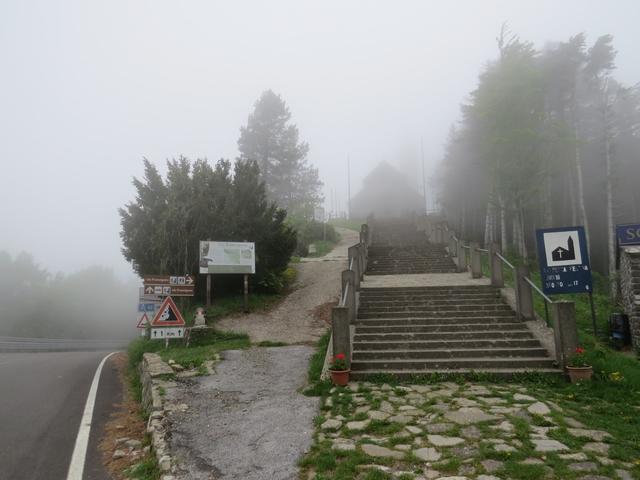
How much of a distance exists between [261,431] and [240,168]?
1472 cm

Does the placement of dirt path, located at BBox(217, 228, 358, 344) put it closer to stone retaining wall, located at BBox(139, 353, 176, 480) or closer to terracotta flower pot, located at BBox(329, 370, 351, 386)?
stone retaining wall, located at BBox(139, 353, 176, 480)

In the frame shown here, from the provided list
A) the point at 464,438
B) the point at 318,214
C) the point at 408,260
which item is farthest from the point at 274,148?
the point at 464,438

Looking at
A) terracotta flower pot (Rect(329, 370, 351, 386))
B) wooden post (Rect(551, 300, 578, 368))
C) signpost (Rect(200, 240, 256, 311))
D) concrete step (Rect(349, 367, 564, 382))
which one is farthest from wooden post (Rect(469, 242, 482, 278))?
terracotta flower pot (Rect(329, 370, 351, 386))

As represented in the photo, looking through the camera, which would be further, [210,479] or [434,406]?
[434,406]

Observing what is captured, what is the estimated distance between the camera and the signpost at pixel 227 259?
1470cm

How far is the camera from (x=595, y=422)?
5020 mm

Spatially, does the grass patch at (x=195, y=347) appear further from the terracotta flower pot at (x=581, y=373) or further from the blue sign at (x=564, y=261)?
the blue sign at (x=564, y=261)

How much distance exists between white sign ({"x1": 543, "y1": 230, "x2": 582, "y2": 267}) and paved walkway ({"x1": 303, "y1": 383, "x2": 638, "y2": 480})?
13.2 ft

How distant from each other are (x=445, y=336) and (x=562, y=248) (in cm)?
350

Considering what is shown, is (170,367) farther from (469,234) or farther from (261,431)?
(469,234)

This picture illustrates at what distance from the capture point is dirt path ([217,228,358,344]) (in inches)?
512

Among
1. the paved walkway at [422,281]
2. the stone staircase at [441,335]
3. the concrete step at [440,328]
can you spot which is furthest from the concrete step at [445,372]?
the paved walkway at [422,281]

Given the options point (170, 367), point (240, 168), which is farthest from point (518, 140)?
point (170, 367)

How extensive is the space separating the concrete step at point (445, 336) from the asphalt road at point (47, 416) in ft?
18.0
